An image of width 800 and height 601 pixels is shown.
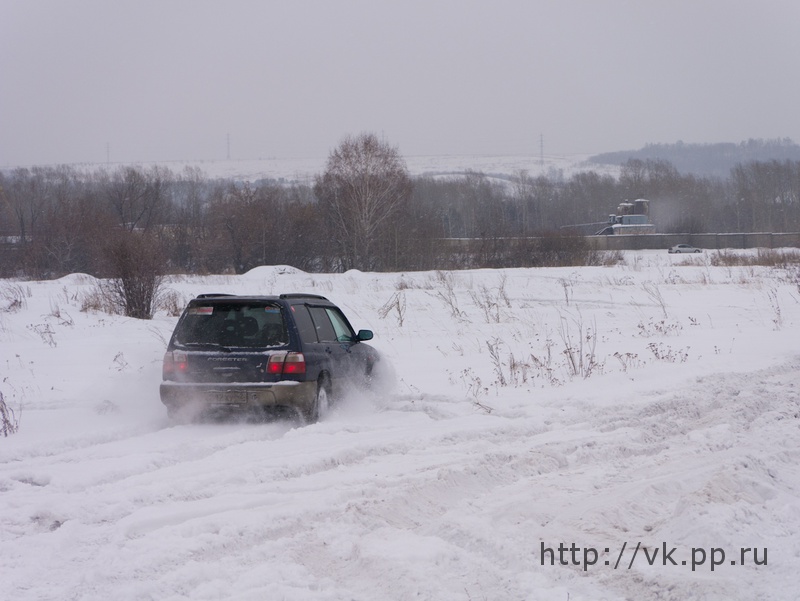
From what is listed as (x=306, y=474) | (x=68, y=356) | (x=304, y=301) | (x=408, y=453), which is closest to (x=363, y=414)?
(x=304, y=301)

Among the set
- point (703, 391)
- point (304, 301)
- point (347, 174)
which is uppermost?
point (347, 174)

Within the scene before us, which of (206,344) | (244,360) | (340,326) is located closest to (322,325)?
(340,326)

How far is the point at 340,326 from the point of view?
11008 mm

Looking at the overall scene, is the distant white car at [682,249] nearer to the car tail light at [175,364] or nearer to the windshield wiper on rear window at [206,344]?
the windshield wiper on rear window at [206,344]

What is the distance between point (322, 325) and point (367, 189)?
51413 mm

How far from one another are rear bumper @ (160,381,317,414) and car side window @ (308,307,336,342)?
1.19 meters

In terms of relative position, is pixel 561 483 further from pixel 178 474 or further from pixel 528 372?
pixel 528 372

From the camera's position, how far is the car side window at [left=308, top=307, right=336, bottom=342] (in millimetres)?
9898

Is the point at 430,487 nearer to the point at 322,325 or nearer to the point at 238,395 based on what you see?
the point at 238,395

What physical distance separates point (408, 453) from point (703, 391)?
4844mm

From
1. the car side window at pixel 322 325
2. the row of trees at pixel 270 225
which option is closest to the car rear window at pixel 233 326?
the car side window at pixel 322 325

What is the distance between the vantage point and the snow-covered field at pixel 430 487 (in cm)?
444

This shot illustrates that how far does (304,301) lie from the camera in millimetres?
9891

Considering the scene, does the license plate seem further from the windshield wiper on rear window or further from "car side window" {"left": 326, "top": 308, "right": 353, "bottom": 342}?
"car side window" {"left": 326, "top": 308, "right": 353, "bottom": 342}
